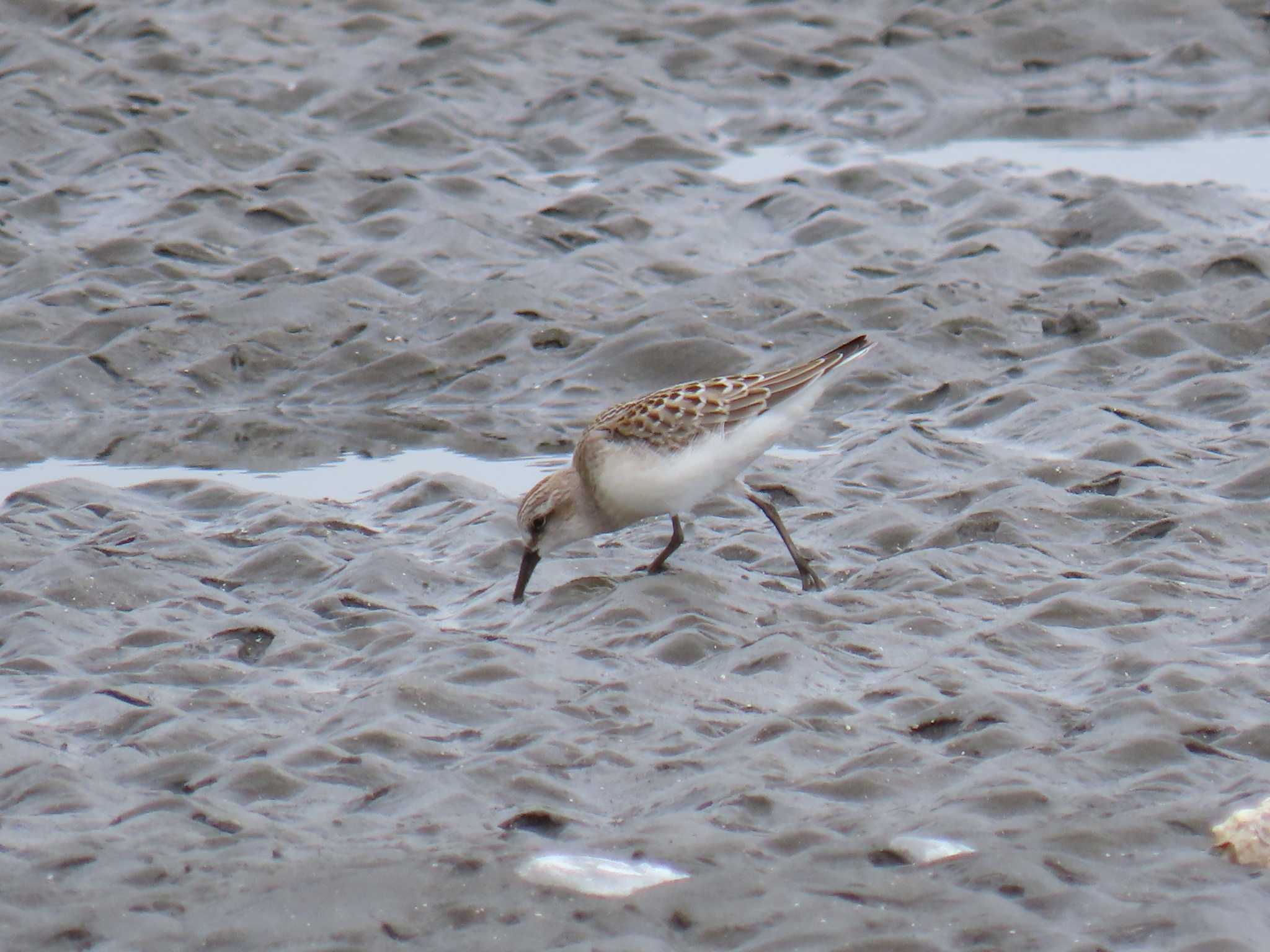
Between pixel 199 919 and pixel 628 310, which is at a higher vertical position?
pixel 199 919

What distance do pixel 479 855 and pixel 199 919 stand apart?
32.3 inches

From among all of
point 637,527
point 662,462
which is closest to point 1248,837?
point 662,462

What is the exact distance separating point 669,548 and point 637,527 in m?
1.00

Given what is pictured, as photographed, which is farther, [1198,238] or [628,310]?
[1198,238]

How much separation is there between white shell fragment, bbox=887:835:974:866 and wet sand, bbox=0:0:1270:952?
66mm

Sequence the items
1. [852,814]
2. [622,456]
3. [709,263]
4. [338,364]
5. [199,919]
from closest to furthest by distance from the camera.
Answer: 1. [199,919]
2. [852,814]
3. [622,456]
4. [338,364]
5. [709,263]

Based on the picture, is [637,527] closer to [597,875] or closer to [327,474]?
[327,474]

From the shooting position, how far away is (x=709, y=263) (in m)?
11.5

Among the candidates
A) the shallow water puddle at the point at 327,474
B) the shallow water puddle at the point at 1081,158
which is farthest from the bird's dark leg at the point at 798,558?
the shallow water puddle at the point at 1081,158

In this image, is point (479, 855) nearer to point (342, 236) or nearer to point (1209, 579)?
point (1209, 579)

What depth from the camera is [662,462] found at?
780 cm

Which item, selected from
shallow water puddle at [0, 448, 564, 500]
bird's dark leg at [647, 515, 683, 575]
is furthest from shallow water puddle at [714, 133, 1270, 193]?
bird's dark leg at [647, 515, 683, 575]

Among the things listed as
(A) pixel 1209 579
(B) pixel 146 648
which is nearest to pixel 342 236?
(B) pixel 146 648

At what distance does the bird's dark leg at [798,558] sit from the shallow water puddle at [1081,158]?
17.9ft
